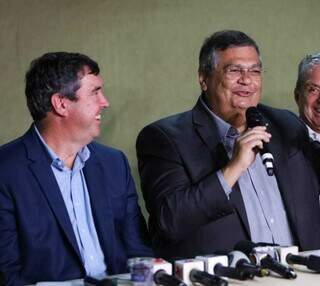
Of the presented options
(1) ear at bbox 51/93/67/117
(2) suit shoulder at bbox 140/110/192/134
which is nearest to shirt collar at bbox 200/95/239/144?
(2) suit shoulder at bbox 140/110/192/134

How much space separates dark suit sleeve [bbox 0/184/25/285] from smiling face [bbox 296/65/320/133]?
1.57 meters

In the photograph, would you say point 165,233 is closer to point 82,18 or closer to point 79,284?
point 79,284

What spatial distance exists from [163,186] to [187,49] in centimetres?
161

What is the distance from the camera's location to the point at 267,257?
1.89 metres

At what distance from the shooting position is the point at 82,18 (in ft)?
11.9

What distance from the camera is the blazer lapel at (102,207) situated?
2.38 metres

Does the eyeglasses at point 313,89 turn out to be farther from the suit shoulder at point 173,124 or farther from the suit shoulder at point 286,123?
A: the suit shoulder at point 173,124

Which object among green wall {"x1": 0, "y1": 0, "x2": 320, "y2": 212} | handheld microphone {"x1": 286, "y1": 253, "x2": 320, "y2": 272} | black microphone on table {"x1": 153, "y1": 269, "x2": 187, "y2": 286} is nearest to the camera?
black microphone on table {"x1": 153, "y1": 269, "x2": 187, "y2": 286}

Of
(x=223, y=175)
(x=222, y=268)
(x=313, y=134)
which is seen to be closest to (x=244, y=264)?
(x=222, y=268)

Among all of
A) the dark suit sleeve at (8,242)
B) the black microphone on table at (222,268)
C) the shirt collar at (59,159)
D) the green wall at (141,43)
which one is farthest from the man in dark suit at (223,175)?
the green wall at (141,43)

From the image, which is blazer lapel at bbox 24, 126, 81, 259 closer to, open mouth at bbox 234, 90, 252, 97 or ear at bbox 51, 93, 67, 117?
ear at bbox 51, 93, 67, 117

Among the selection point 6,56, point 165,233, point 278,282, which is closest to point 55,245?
point 165,233

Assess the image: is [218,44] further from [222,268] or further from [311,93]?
[222,268]

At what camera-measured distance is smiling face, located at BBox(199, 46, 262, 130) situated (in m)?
2.55
